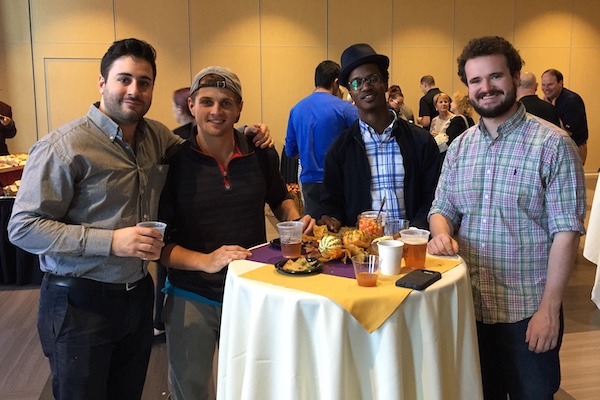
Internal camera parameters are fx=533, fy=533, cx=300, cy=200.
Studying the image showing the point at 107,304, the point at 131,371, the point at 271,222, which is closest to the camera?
the point at 107,304

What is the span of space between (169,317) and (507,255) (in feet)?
4.52

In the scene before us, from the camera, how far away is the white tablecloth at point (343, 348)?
5.16 feet

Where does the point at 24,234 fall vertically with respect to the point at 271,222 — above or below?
above

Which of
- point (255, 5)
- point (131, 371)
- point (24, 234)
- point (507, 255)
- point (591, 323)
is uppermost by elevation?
point (255, 5)

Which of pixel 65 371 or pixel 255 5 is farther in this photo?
pixel 255 5

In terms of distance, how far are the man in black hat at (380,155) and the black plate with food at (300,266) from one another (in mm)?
626

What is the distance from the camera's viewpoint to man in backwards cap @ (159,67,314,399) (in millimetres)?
2146

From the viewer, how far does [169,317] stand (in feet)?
7.39

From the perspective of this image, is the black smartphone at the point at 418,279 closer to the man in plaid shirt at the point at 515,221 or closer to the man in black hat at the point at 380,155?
the man in plaid shirt at the point at 515,221

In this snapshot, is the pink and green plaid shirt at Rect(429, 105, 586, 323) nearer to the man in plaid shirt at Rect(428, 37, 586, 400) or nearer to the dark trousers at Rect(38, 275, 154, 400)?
the man in plaid shirt at Rect(428, 37, 586, 400)

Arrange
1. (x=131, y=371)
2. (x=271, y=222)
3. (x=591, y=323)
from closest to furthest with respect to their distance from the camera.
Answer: (x=131, y=371) < (x=591, y=323) < (x=271, y=222)

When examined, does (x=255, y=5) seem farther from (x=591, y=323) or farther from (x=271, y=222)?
(x=591, y=323)

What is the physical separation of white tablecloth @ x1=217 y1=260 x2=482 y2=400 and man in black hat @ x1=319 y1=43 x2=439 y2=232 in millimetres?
785

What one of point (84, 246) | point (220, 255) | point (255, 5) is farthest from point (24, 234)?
point (255, 5)
